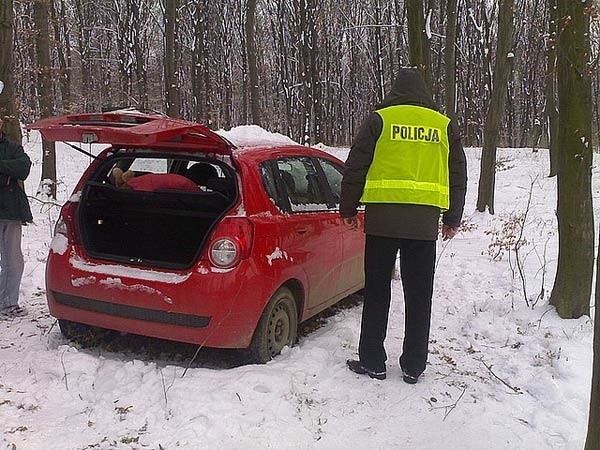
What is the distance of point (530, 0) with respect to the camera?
30859mm

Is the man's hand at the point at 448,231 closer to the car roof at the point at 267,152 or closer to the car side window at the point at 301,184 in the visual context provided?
the car side window at the point at 301,184

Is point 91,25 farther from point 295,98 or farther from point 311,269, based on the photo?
point 311,269

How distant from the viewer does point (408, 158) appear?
3.93m

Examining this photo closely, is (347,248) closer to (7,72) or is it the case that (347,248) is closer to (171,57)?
(7,72)

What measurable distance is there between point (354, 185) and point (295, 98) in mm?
31285

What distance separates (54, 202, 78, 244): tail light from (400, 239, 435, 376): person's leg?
2.53 meters

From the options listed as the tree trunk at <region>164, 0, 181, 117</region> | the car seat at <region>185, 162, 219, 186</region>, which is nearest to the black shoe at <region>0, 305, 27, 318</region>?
the car seat at <region>185, 162, 219, 186</region>

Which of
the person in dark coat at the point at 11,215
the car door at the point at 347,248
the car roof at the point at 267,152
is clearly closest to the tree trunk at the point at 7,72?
the person in dark coat at the point at 11,215

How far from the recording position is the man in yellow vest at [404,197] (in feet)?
12.9

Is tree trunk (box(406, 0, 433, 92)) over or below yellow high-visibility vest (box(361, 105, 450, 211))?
over

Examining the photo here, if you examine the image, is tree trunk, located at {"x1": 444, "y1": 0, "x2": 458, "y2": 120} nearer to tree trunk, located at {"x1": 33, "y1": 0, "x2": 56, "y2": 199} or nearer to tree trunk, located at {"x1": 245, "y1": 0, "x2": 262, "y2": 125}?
tree trunk, located at {"x1": 245, "y1": 0, "x2": 262, "y2": 125}

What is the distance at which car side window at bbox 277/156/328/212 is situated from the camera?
15.7ft

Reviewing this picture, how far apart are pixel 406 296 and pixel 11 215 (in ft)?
11.9

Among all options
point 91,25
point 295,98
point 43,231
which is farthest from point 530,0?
point 43,231
